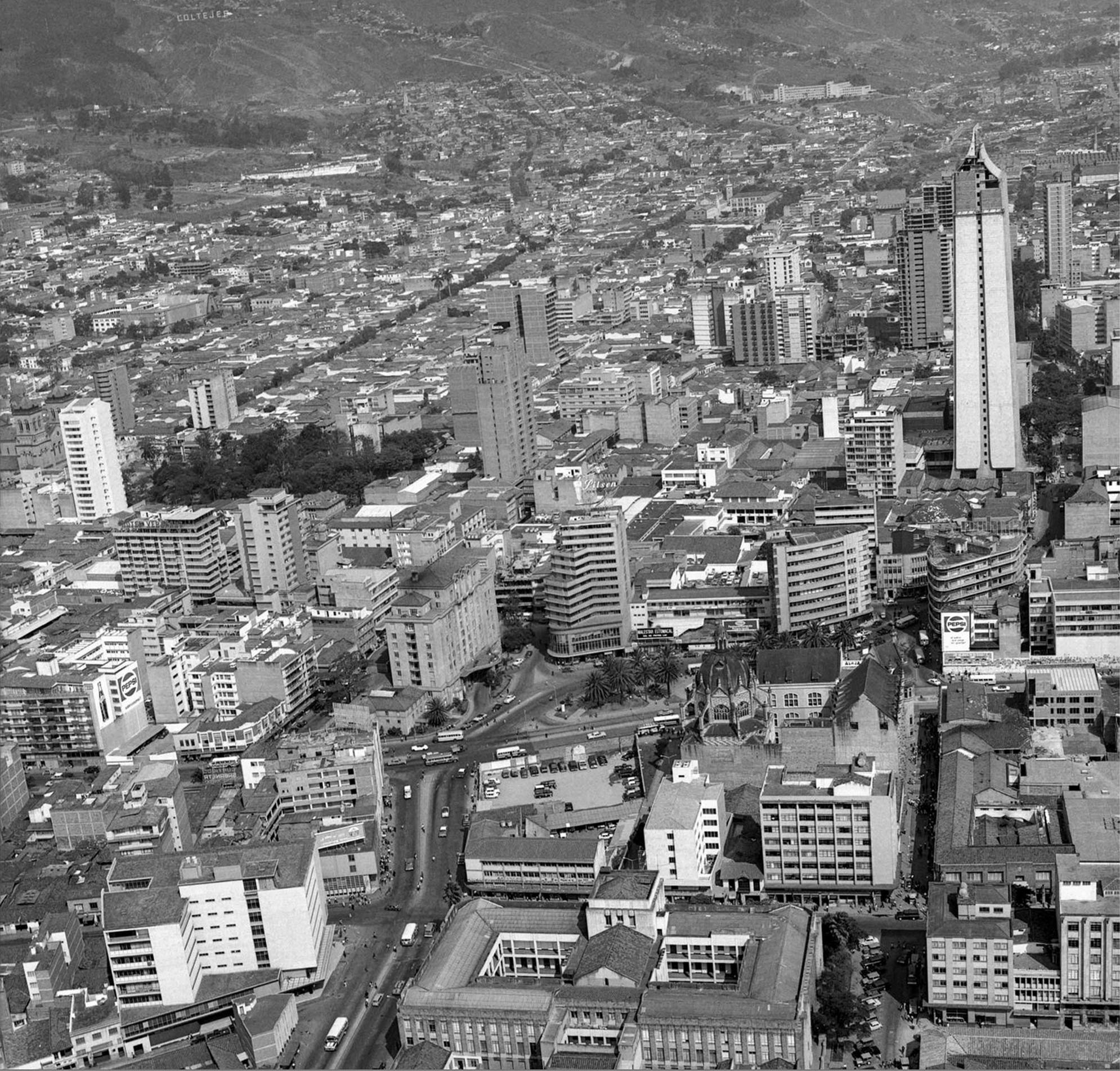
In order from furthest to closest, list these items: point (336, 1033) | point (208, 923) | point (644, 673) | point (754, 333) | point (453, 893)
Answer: point (754, 333)
point (644, 673)
point (453, 893)
point (208, 923)
point (336, 1033)

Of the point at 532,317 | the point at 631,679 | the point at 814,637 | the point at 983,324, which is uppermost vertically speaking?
the point at 983,324

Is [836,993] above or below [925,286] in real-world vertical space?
below

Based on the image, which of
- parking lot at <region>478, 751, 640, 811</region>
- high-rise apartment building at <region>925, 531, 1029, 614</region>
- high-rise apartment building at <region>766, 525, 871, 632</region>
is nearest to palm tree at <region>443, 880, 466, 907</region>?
parking lot at <region>478, 751, 640, 811</region>

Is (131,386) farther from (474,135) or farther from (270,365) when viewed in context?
(474,135)

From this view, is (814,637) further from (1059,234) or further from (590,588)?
(1059,234)

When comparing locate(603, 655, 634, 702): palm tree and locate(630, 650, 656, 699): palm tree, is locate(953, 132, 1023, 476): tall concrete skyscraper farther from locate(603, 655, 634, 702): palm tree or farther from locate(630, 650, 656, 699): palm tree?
locate(603, 655, 634, 702): palm tree

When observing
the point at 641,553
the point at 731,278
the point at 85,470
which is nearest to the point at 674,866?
the point at 641,553

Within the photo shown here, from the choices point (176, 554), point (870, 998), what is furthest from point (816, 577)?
point (176, 554)
